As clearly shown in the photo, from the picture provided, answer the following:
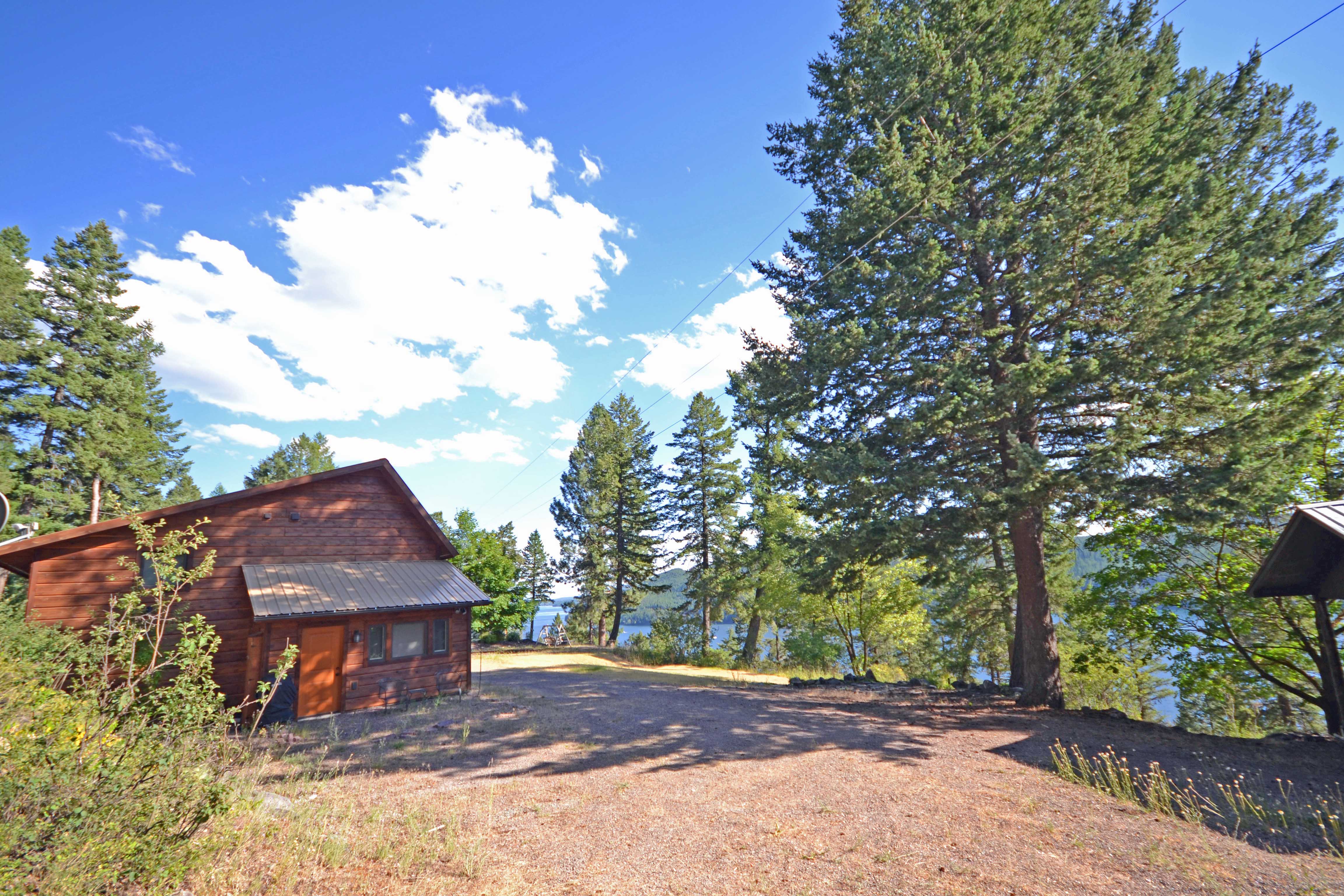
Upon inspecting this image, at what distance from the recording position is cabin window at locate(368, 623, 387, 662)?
1464 cm

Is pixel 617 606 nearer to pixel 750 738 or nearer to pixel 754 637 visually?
pixel 754 637

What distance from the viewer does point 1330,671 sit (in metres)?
10.4

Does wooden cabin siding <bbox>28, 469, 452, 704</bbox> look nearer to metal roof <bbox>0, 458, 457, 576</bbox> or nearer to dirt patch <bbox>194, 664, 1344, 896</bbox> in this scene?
metal roof <bbox>0, 458, 457, 576</bbox>

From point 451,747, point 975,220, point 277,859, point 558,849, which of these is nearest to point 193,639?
point 277,859

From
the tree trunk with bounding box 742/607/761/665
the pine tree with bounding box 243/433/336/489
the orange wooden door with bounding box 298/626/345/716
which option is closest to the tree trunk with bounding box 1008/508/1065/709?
the tree trunk with bounding box 742/607/761/665

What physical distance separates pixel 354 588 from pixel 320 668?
209 centimetres

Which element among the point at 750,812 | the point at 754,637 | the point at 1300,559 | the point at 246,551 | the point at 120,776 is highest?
the point at 246,551

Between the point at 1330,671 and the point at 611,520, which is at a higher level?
the point at 611,520

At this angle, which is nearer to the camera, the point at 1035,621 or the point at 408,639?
the point at 1035,621

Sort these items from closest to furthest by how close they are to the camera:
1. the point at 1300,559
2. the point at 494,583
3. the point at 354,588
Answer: the point at 1300,559 < the point at 354,588 < the point at 494,583

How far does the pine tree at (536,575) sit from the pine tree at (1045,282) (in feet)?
103

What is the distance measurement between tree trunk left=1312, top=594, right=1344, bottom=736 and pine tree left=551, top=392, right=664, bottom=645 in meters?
27.6

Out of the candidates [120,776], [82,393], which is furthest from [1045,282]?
[82,393]

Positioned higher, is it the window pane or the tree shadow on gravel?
the window pane
